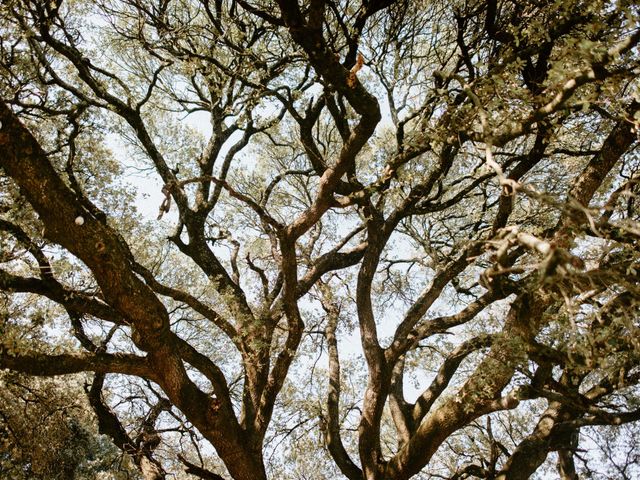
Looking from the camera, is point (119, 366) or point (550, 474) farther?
point (550, 474)

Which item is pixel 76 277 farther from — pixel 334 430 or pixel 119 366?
pixel 334 430

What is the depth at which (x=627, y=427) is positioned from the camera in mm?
12008

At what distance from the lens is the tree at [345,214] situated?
444 cm

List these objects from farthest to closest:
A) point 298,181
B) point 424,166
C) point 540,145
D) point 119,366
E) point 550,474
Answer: point 550,474, point 298,181, point 424,166, point 540,145, point 119,366

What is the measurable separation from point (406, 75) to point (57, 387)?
11117mm

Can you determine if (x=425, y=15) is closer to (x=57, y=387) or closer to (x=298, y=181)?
(x=298, y=181)

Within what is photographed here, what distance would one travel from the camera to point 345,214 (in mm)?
11367

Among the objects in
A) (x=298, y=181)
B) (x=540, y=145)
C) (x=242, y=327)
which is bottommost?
(x=242, y=327)

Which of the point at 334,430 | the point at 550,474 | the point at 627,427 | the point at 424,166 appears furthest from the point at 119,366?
the point at 550,474

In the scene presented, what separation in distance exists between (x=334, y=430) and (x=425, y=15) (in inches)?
290

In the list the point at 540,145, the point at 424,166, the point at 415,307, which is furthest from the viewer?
the point at 424,166

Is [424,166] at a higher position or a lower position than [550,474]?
higher

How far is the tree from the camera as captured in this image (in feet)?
14.6

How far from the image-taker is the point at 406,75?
8.48 m
